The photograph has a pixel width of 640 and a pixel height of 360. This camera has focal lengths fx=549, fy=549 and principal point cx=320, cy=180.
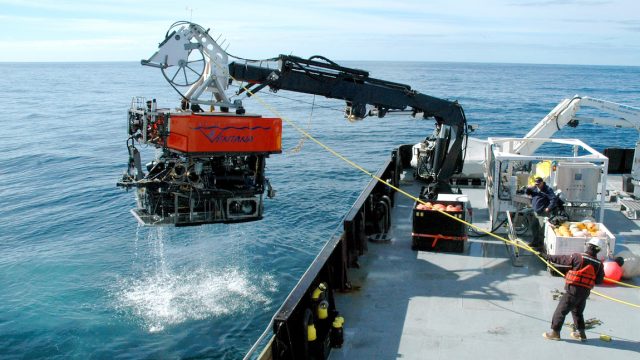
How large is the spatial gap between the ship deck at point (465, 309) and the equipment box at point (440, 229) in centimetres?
21

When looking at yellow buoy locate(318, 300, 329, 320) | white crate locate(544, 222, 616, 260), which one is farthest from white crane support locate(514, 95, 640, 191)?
yellow buoy locate(318, 300, 329, 320)

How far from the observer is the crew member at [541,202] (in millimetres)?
11227

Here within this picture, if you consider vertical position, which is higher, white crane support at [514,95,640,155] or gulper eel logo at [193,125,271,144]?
white crane support at [514,95,640,155]

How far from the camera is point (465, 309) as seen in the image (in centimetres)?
922

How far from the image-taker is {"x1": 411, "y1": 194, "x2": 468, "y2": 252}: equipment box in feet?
38.2

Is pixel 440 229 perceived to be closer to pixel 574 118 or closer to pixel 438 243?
pixel 438 243

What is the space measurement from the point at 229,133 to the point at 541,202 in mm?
6515

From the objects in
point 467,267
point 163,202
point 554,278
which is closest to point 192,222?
point 163,202

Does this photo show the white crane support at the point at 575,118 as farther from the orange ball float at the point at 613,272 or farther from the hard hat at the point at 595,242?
the orange ball float at the point at 613,272

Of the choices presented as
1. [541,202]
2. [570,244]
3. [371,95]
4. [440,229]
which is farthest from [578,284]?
[371,95]

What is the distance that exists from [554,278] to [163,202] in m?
7.57

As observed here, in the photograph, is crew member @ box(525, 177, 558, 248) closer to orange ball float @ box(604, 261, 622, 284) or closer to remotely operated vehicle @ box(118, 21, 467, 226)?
orange ball float @ box(604, 261, 622, 284)

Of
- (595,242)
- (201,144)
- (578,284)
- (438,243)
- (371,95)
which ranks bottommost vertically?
(438,243)

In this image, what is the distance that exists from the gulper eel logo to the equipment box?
3.98 meters
